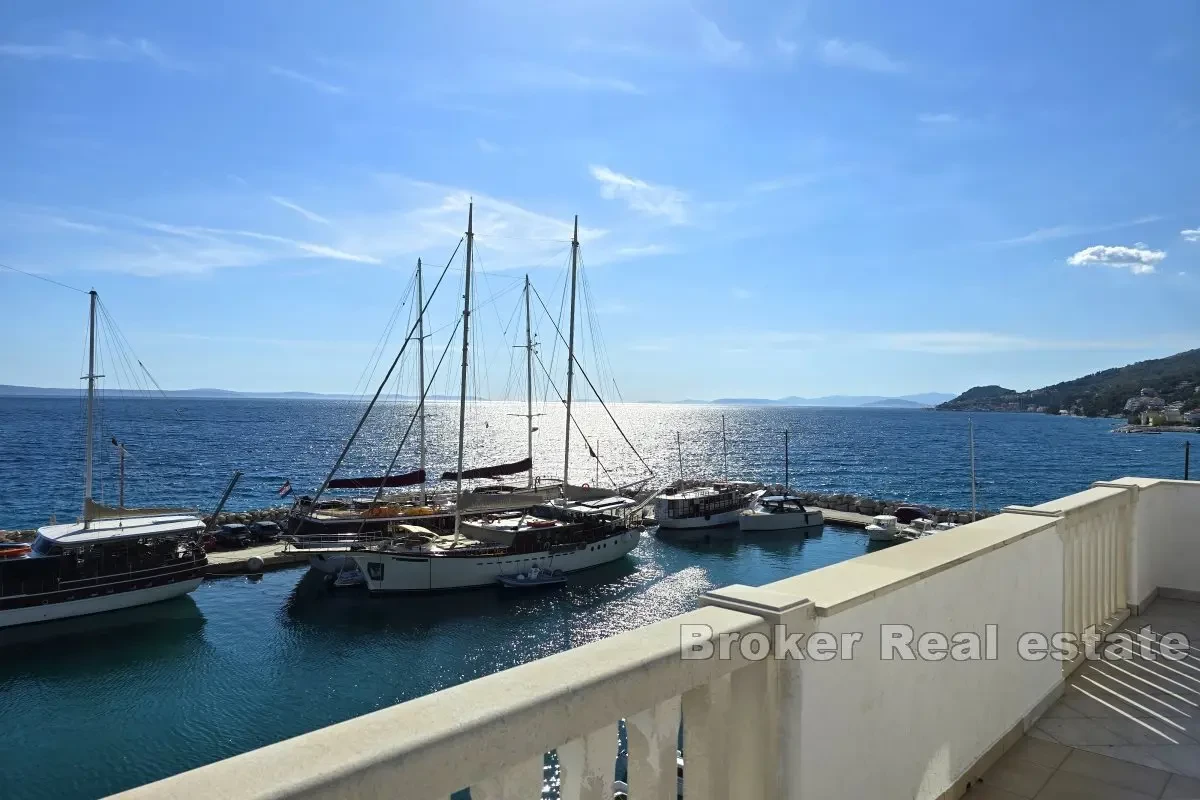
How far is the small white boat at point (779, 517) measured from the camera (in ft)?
128

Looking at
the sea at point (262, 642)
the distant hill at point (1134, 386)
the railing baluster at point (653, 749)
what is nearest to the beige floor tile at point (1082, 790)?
the railing baluster at point (653, 749)

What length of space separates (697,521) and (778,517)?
4.59m

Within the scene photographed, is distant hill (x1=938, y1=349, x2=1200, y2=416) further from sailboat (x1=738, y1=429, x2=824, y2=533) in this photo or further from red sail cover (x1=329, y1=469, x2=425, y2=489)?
red sail cover (x1=329, y1=469, x2=425, y2=489)

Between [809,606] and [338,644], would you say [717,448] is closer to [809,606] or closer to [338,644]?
[338,644]

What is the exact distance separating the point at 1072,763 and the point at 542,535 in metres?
25.4

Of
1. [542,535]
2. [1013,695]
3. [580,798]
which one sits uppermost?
[580,798]

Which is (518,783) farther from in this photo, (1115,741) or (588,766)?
(1115,741)

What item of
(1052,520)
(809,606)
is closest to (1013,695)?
(1052,520)

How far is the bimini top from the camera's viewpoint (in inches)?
883

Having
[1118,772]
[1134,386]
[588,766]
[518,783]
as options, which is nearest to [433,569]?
[1118,772]

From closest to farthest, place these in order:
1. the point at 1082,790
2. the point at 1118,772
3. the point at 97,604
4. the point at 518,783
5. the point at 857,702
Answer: the point at 518,783, the point at 857,702, the point at 1082,790, the point at 1118,772, the point at 97,604

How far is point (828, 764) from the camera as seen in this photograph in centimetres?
235

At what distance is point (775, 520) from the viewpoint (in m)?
38.9

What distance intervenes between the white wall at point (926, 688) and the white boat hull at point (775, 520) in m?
35.6
